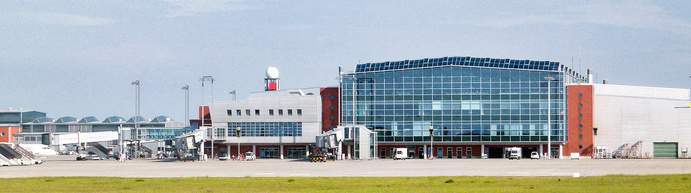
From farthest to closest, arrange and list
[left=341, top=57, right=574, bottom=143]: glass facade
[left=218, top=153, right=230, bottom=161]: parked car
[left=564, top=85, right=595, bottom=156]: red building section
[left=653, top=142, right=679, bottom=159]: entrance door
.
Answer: [left=218, top=153, right=230, bottom=161]: parked car → [left=564, top=85, right=595, bottom=156]: red building section → [left=653, top=142, right=679, bottom=159]: entrance door → [left=341, top=57, right=574, bottom=143]: glass facade

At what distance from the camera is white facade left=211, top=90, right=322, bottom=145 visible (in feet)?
608

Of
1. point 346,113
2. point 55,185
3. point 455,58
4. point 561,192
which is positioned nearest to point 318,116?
point 346,113

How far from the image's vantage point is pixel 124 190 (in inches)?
2493

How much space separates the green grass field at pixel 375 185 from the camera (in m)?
60.2

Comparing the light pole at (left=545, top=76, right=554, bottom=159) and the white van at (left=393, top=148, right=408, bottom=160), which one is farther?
the white van at (left=393, top=148, right=408, bottom=160)

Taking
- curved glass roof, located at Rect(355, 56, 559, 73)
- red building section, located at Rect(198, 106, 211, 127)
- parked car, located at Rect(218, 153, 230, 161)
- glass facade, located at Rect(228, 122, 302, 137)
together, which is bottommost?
parked car, located at Rect(218, 153, 230, 161)

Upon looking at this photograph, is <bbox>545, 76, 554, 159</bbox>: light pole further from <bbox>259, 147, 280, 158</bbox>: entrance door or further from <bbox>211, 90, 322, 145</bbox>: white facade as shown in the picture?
<bbox>259, 147, 280, 158</bbox>: entrance door

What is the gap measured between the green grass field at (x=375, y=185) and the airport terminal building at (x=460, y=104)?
3957 inches

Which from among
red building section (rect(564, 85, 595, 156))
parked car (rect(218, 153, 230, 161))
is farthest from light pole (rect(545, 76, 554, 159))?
parked car (rect(218, 153, 230, 161))

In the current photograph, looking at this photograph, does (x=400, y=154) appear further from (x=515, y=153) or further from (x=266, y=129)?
(x=266, y=129)

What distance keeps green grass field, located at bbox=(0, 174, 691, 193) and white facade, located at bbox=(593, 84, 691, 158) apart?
104286 millimetres

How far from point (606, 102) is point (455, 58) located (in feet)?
77.1

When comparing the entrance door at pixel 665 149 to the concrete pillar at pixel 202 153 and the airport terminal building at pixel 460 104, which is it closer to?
the airport terminal building at pixel 460 104

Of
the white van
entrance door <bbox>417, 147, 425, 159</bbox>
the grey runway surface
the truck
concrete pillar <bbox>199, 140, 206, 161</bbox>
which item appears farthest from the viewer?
A: entrance door <bbox>417, 147, 425, 159</bbox>
